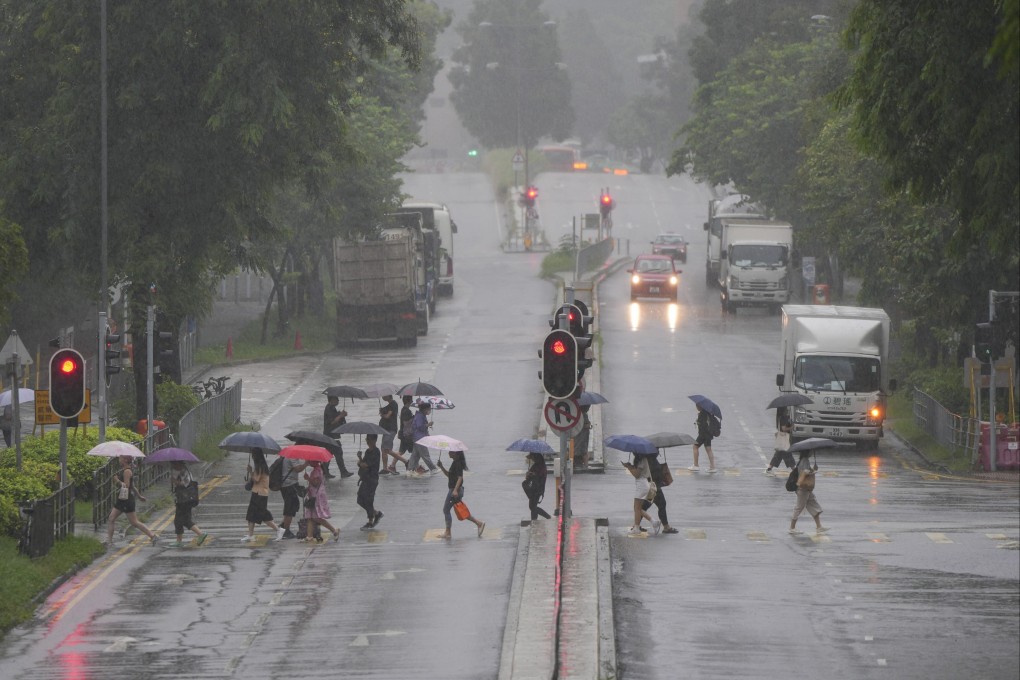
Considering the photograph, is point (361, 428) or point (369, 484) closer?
point (369, 484)

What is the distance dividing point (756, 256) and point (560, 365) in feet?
140

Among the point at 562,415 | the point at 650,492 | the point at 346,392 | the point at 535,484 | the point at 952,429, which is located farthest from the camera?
the point at 952,429

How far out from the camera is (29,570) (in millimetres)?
21391

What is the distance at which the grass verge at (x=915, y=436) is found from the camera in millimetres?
36156

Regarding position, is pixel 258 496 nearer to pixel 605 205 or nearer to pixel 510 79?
pixel 605 205

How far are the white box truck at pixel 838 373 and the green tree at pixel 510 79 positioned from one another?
110 meters

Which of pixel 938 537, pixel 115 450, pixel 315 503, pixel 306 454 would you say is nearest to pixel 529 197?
pixel 938 537

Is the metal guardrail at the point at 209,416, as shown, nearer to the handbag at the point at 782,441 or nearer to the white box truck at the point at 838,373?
the handbag at the point at 782,441

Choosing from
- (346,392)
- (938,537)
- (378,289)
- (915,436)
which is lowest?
(938,537)

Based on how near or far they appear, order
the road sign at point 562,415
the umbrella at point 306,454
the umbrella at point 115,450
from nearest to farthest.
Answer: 1. the road sign at point 562,415
2. the umbrella at point 306,454
3. the umbrella at point 115,450

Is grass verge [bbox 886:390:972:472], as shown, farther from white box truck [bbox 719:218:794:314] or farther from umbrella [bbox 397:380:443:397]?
white box truck [bbox 719:218:794:314]

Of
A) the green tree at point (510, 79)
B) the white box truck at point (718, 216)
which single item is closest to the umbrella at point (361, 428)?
the white box truck at point (718, 216)

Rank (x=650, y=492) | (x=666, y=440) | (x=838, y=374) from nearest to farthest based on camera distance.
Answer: (x=650, y=492)
(x=666, y=440)
(x=838, y=374)

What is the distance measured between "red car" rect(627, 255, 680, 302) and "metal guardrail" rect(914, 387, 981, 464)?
95.1 ft
